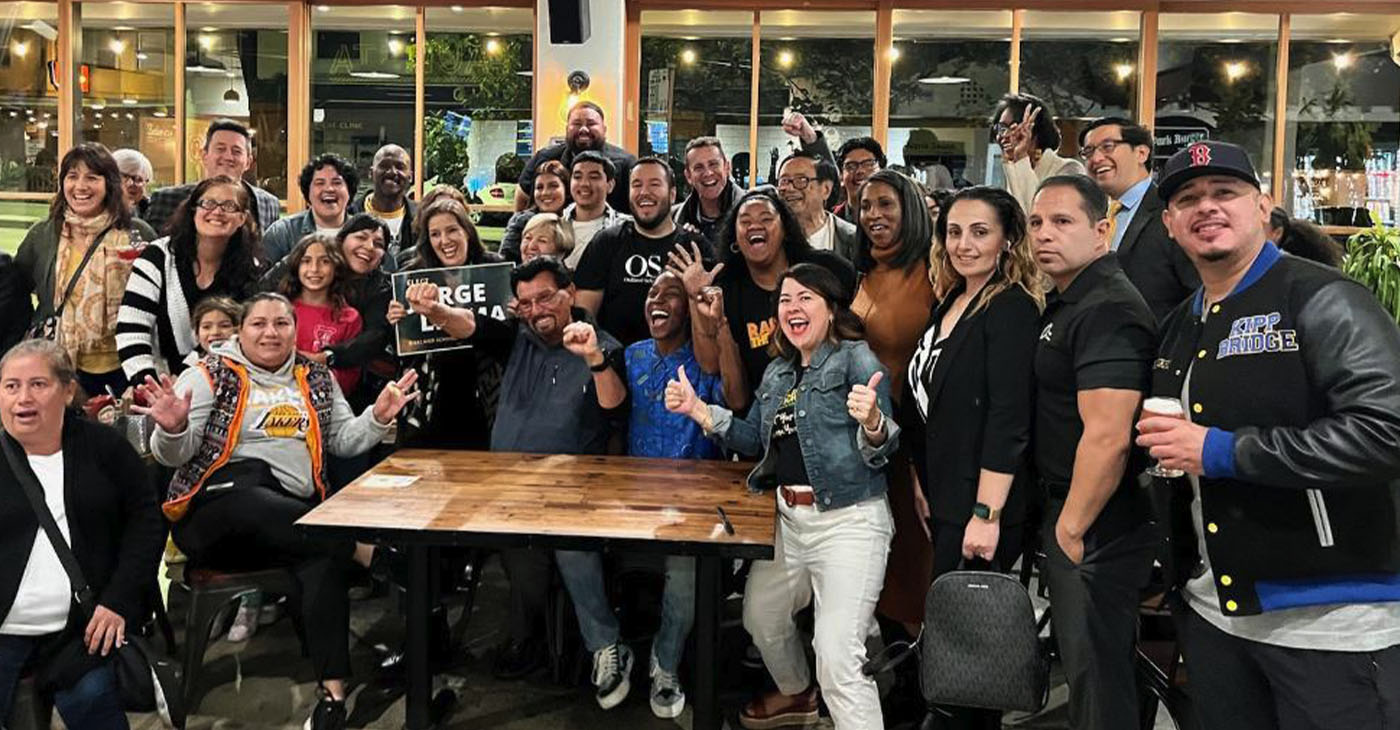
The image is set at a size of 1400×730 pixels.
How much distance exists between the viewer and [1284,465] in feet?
6.05

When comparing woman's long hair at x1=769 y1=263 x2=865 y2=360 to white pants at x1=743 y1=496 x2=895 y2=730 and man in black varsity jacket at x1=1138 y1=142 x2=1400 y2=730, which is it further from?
man in black varsity jacket at x1=1138 y1=142 x2=1400 y2=730

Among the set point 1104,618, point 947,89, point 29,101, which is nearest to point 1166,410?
point 1104,618

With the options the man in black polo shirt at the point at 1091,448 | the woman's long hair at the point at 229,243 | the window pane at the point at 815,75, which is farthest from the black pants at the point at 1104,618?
the window pane at the point at 815,75

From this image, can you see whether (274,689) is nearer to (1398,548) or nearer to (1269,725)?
(1269,725)

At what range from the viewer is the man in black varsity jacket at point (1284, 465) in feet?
6.07

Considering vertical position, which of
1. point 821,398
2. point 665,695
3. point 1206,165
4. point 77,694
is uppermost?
point 1206,165

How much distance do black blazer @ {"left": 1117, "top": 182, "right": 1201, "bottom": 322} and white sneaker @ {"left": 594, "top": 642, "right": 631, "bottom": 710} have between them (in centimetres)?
210

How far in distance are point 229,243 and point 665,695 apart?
7.58ft

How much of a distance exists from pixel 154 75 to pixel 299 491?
25.5ft

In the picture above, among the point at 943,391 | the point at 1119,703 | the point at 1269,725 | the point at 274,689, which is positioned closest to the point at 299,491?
the point at 274,689

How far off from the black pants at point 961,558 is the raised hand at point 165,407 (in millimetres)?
2282

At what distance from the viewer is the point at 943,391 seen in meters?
2.89

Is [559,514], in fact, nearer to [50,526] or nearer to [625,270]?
[50,526]

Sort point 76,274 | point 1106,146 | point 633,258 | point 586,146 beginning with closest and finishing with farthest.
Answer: point 1106,146, point 76,274, point 633,258, point 586,146
